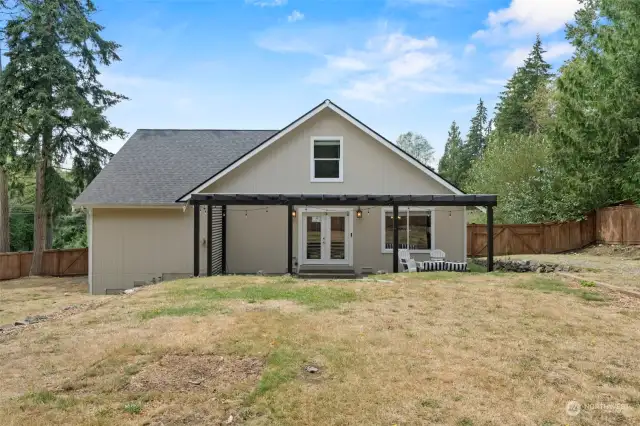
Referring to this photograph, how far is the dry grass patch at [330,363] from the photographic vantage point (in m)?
4.42

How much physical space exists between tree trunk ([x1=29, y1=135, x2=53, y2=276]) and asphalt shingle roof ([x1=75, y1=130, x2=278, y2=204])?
5.33 metres

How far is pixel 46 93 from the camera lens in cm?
2164

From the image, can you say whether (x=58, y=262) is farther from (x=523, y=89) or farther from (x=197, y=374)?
(x=523, y=89)

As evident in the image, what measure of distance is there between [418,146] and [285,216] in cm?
7327

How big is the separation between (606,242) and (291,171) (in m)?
18.3

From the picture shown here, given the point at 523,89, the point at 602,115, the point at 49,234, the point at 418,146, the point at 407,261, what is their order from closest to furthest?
the point at 407,261
the point at 602,115
the point at 49,234
the point at 523,89
the point at 418,146

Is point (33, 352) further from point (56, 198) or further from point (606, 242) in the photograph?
point (606, 242)

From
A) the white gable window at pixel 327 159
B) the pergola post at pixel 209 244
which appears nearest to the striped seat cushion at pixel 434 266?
the white gable window at pixel 327 159

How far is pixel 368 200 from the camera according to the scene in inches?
574

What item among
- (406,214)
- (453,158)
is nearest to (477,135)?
(453,158)

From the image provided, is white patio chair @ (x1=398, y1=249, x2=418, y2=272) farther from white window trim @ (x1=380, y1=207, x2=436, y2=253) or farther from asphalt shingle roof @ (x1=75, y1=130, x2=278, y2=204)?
asphalt shingle roof @ (x1=75, y1=130, x2=278, y2=204)

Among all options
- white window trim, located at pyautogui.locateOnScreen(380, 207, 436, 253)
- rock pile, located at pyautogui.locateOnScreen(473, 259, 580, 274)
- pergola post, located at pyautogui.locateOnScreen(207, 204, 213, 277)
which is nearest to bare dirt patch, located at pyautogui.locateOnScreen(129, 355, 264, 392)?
pergola post, located at pyautogui.locateOnScreen(207, 204, 213, 277)

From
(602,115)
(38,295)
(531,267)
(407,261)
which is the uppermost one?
(602,115)

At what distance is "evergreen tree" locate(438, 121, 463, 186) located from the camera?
66.0 m
